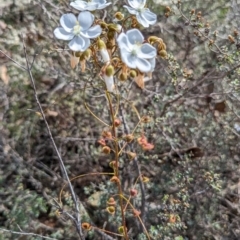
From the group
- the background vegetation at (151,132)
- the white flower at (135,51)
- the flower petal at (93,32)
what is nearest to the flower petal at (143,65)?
the white flower at (135,51)

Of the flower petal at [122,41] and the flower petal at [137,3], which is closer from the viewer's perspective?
the flower petal at [122,41]

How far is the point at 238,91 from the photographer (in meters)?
2.00

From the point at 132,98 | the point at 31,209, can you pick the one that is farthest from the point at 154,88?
the point at 31,209

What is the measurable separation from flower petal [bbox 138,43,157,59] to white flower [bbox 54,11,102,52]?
11 cm

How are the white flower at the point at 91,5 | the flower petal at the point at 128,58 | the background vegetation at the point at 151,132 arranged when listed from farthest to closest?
the background vegetation at the point at 151,132 < the white flower at the point at 91,5 < the flower petal at the point at 128,58

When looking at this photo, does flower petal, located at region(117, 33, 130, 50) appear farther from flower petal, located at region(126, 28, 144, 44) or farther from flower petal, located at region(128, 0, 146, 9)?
flower petal, located at region(128, 0, 146, 9)

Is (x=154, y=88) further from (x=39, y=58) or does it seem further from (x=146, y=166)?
(x=39, y=58)

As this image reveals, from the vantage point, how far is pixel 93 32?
4.04 ft

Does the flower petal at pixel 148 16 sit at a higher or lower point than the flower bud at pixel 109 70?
higher

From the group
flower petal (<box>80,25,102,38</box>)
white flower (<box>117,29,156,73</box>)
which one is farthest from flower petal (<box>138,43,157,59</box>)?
flower petal (<box>80,25,102,38</box>)

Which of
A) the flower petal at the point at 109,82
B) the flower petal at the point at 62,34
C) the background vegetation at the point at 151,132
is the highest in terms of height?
the flower petal at the point at 62,34

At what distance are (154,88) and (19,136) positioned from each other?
0.68 m

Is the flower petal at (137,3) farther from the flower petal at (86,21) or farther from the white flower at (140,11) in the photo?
the flower petal at (86,21)

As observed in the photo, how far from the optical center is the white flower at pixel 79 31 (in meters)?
1.22
